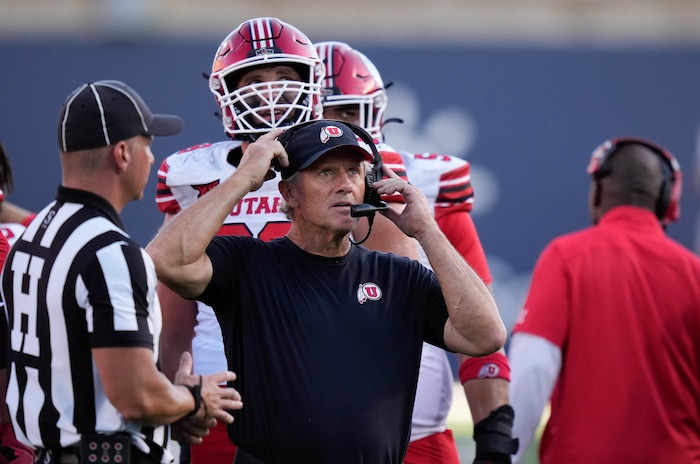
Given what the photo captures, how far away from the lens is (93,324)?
2.69 meters

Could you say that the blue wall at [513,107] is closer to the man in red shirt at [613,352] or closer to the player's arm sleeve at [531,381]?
the man in red shirt at [613,352]

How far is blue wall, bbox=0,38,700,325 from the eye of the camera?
7773 millimetres

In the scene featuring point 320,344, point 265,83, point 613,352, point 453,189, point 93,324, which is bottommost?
point 613,352

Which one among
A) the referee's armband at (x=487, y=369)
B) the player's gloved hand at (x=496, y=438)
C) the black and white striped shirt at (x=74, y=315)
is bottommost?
the player's gloved hand at (x=496, y=438)

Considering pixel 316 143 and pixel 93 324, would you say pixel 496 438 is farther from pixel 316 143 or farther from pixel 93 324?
pixel 93 324

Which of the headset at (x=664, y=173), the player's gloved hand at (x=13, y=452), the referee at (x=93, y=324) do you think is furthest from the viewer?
the headset at (x=664, y=173)

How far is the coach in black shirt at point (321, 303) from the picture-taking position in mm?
2910

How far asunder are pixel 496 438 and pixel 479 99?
190 inches

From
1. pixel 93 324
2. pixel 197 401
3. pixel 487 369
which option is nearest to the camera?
pixel 93 324

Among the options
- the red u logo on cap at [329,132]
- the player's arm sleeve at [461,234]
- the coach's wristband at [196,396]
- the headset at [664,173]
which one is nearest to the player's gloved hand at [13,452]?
the coach's wristband at [196,396]

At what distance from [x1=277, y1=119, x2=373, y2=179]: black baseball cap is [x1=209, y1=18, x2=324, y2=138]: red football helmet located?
0.37 m

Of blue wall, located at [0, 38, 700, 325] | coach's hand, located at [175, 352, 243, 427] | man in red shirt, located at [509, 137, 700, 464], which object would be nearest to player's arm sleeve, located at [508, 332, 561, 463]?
man in red shirt, located at [509, 137, 700, 464]

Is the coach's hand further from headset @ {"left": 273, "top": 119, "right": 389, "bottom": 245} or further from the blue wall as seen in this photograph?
the blue wall

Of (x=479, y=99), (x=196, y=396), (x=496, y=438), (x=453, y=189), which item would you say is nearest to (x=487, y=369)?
(x=496, y=438)
